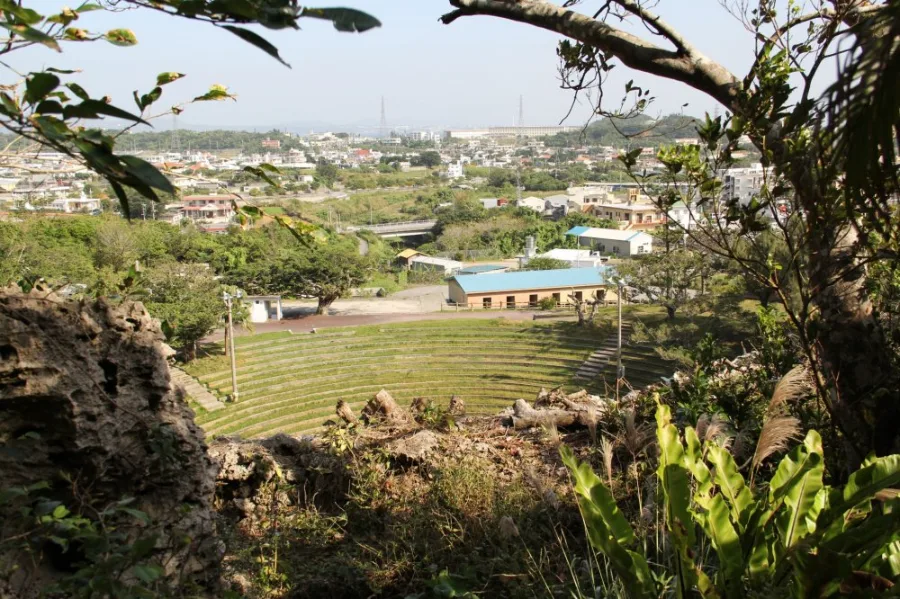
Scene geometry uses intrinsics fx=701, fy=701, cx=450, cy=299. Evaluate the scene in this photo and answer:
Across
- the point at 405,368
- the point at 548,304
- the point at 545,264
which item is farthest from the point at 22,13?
the point at 545,264

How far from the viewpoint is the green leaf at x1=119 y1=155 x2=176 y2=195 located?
35.3 inches

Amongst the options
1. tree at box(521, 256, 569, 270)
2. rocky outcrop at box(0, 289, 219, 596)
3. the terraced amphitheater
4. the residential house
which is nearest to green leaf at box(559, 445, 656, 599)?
rocky outcrop at box(0, 289, 219, 596)

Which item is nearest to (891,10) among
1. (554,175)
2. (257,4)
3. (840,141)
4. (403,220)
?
(840,141)

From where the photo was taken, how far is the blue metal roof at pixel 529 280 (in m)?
23.5

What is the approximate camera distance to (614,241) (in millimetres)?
38156

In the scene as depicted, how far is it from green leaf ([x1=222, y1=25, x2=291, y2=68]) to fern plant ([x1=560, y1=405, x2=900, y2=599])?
5.25 feet

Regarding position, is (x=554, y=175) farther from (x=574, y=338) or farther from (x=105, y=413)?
(x=105, y=413)

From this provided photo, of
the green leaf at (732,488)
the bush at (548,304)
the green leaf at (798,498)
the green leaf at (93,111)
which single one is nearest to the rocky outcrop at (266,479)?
the green leaf at (732,488)

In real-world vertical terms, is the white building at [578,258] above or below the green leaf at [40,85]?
below

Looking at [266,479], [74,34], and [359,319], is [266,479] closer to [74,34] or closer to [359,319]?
[74,34]

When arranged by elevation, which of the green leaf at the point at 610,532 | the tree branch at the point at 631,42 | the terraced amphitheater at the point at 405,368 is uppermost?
the tree branch at the point at 631,42

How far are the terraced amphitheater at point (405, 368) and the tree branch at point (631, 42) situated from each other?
11.9 metres

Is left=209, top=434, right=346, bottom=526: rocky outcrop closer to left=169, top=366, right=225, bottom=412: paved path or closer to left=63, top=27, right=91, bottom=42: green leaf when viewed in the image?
left=63, top=27, right=91, bottom=42: green leaf

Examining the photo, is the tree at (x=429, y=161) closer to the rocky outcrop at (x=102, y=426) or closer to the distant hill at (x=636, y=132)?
the distant hill at (x=636, y=132)
